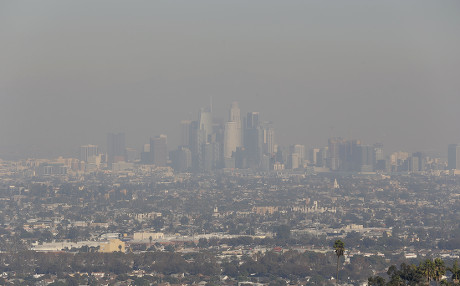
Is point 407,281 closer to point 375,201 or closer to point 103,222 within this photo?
point 103,222

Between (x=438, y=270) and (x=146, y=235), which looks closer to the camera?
(x=438, y=270)

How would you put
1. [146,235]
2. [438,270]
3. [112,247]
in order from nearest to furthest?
[438,270], [112,247], [146,235]

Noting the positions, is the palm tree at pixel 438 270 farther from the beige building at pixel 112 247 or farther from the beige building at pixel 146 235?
Result: the beige building at pixel 146 235

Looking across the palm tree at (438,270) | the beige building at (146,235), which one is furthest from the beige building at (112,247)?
the palm tree at (438,270)

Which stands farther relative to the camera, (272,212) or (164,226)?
(272,212)

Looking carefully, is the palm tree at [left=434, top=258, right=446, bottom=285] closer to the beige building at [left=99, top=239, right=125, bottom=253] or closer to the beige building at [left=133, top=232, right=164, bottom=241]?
the beige building at [left=99, top=239, right=125, bottom=253]

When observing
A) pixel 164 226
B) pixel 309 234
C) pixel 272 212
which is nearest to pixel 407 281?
pixel 309 234

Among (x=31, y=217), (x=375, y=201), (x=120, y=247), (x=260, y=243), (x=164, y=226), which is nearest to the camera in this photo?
(x=120, y=247)

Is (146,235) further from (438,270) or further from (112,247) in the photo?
(438,270)

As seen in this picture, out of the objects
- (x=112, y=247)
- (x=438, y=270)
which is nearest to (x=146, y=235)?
(x=112, y=247)

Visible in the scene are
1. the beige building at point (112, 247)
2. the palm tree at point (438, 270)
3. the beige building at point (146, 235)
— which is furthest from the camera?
the beige building at point (146, 235)

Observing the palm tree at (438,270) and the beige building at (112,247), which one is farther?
the beige building at (112,247)
